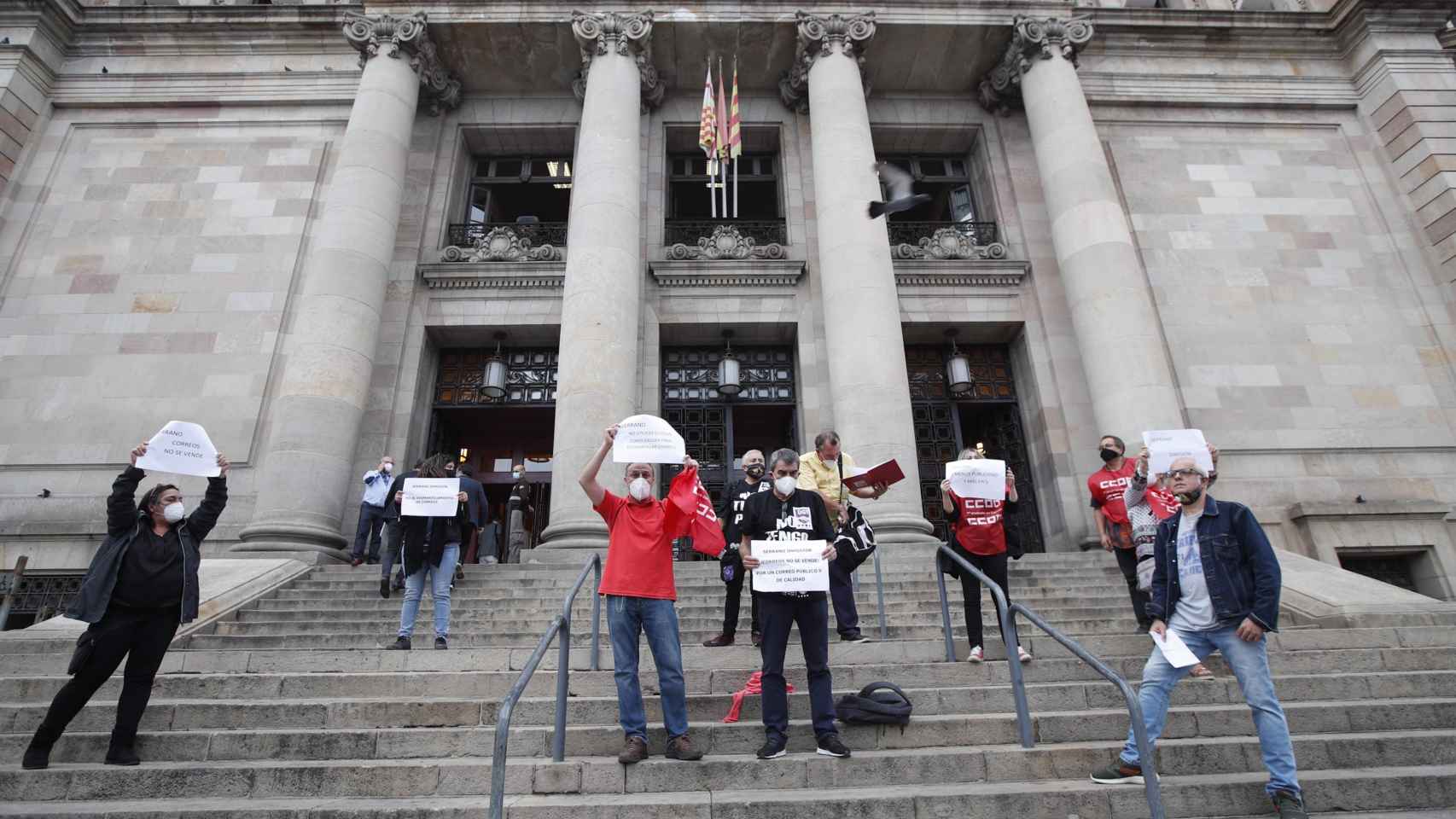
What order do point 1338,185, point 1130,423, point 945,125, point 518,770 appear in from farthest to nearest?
1. point 945,125
2. point 1338,185
3. point 1130,423
4. point 518,770

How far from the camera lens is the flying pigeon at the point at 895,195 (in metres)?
10.3

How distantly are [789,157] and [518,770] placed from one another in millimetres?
14892

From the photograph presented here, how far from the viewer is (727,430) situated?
15.0 meters

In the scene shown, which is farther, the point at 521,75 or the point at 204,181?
the point at 521,75

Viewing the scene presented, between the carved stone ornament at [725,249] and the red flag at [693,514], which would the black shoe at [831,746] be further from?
the carved stone ornament at [725,249]

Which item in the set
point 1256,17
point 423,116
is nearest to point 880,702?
point 423,116

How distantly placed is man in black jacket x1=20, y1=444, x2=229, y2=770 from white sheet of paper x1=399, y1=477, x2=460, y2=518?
193 cm

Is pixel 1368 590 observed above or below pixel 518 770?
above

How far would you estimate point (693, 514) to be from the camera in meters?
5.13

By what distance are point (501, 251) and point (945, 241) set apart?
9716 mm

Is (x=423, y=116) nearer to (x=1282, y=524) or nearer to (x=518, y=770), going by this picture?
(x=518, y=770)

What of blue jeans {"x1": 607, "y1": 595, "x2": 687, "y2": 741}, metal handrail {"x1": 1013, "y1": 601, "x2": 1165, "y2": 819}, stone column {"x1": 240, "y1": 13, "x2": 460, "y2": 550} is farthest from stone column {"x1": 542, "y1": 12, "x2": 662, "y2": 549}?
metal handrail {"x1": 1013, "y1": 601, "x2": 1165, "y2": 819}

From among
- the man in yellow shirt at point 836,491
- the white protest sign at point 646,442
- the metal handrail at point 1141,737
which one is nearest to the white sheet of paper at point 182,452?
the white protest sign at point 646,442

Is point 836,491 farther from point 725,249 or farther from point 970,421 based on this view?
point 970,421
